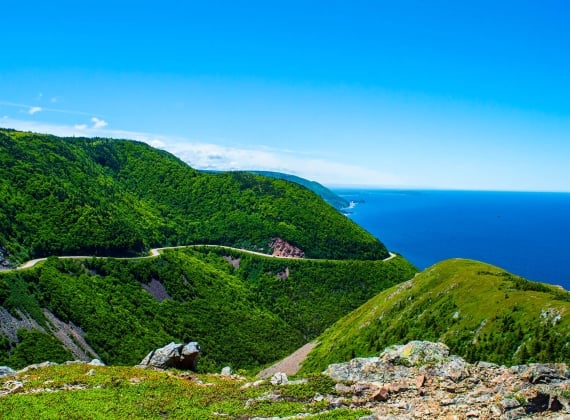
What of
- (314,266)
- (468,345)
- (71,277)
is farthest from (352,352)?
(314,266)

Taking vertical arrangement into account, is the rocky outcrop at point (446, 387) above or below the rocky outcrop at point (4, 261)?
above

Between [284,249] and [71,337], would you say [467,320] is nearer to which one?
[71,337]

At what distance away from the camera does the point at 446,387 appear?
90.7ft

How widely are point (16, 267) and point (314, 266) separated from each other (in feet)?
295

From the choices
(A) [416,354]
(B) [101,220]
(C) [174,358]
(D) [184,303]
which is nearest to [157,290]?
(D) [184,303]

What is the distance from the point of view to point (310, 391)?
29359 mm

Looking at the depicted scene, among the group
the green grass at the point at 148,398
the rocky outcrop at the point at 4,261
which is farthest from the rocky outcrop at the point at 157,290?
the green grass at the point at 148,398

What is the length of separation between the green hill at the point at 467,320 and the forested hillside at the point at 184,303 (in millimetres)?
34673

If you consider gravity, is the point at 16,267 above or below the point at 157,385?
below

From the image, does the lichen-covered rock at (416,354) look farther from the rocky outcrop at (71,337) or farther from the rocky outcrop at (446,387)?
the rocky outcrop at (71,337)

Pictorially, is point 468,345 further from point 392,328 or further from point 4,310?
point 4,310

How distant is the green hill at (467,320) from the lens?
142 feet

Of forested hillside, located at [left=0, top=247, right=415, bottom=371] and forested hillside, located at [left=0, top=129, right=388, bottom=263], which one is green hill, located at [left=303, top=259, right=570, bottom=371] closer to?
forested hillside, located at [left=0, top=247, right=415, bottom=371]

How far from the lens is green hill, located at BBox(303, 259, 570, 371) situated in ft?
142
